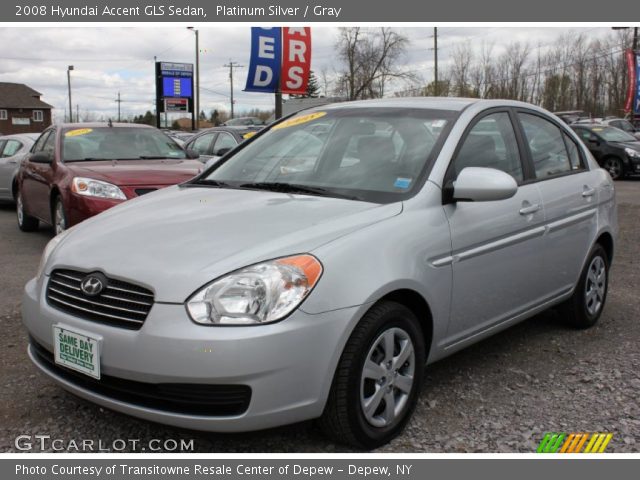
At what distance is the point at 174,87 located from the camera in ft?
101

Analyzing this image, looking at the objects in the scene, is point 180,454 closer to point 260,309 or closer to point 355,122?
point 260,309

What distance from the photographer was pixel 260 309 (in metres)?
→ 2.54

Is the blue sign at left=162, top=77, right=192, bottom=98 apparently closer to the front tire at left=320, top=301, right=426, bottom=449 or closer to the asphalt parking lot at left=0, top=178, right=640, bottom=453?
the asphalt parking lot at left=0, top=178, right=640, bottom=453

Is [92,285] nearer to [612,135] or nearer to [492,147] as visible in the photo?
[492,147]

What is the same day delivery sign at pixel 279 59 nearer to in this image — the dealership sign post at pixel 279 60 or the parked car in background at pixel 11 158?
the dealership sign post at pixel 279 60

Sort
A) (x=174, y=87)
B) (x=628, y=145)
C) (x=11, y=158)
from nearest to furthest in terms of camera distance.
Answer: (x=11, y=158) → (x=628, y=145) → (x=174, y=87)

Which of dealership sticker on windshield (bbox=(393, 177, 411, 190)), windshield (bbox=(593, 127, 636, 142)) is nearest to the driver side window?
dealership sticker on windshield (bbox=(393, 177, 411, 190))

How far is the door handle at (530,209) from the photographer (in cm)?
387

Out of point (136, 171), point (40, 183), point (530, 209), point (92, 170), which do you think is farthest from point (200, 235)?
point (40, 183)

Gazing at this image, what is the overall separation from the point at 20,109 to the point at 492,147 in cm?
8316

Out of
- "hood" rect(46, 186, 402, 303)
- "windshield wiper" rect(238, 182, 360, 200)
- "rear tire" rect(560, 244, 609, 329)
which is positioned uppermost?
"windshield wiper" rect(238, 182, 360, 200)

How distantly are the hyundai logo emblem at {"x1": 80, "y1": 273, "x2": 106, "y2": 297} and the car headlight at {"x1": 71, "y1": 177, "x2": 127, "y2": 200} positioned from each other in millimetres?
4115

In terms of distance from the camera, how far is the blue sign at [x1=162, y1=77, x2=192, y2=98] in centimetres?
3034

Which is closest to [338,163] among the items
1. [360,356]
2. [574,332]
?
[360,356]
